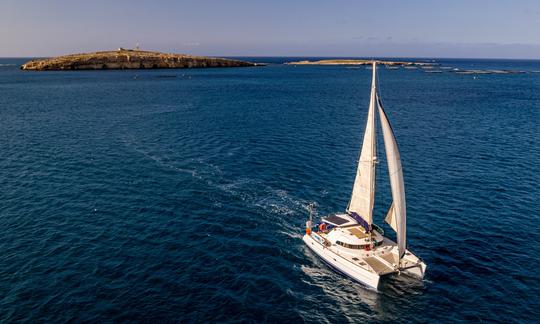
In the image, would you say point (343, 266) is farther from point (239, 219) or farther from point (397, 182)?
point (239, 219)

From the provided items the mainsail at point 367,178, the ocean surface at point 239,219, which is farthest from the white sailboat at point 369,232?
the ocean surface at point 239,219

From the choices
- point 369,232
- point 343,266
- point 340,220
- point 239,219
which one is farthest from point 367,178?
point 239,219

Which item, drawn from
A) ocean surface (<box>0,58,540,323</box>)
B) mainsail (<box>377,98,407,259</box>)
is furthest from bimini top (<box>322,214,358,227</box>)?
mainsail (<box>377,98,407,259</box>)

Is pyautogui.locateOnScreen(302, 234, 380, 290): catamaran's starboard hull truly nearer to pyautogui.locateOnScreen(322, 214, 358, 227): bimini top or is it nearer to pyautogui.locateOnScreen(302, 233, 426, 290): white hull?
→ pyautogui.locateOnScreen(302, 233, 426, 290): white hull

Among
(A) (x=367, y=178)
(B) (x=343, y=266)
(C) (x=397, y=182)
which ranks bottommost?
(B) (x=343, y=266)

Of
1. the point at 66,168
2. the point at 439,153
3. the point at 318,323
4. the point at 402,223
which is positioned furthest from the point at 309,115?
the point at 318,323

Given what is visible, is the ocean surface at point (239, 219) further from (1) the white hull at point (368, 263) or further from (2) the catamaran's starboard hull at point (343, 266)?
(1) the white hull at point (368, 263)
